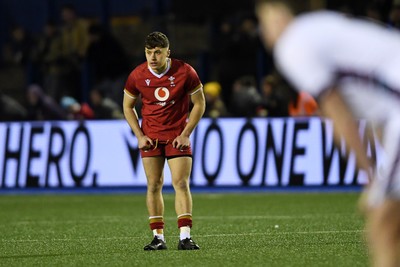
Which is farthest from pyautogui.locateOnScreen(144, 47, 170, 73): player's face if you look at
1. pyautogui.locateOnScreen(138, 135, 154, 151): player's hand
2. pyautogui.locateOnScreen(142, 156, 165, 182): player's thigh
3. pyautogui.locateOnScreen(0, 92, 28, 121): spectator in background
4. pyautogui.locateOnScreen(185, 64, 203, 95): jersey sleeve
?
pyautogui.locateOnScreen(0, 92, 28, 121): spectator in background

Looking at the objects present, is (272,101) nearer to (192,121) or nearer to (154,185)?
(192,121)

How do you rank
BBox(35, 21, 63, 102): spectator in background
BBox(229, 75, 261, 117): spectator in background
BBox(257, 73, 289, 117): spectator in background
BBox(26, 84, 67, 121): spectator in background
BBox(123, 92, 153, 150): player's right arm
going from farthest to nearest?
BBox(35, 21, 63, 102): spectator in background
BBox(26, 84, 67, 121): spectator in background
BBox(229, 75, 261, 117): spectator in background
BBox(257, 73, 289, 117): spectator in background
BBox(123, 92, 153, 150): player's right arm

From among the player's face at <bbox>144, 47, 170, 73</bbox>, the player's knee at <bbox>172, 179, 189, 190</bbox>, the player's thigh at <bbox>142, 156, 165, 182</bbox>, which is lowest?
the player's knee at <bbox>172, 179, 189, 190</bbox>

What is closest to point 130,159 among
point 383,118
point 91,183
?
point 91,183

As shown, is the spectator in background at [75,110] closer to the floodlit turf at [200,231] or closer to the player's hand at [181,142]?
the floodlit turf at [200,231]

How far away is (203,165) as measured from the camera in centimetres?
2056

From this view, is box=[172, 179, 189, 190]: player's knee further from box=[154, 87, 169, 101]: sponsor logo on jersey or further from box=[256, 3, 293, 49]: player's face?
box=[256, 3, 293, 49]: player's face

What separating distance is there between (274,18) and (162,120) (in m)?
5.87

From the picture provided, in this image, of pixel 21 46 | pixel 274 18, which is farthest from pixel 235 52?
pixel 274 18

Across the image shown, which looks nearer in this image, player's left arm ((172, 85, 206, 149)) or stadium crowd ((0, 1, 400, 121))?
player's left arm ((172, 85, 206, 149))

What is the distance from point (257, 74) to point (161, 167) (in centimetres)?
1281

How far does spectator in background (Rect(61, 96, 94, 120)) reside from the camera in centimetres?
2309

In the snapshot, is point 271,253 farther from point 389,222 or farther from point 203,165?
point 203,165

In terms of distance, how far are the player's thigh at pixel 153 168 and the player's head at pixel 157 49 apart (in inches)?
35.3
